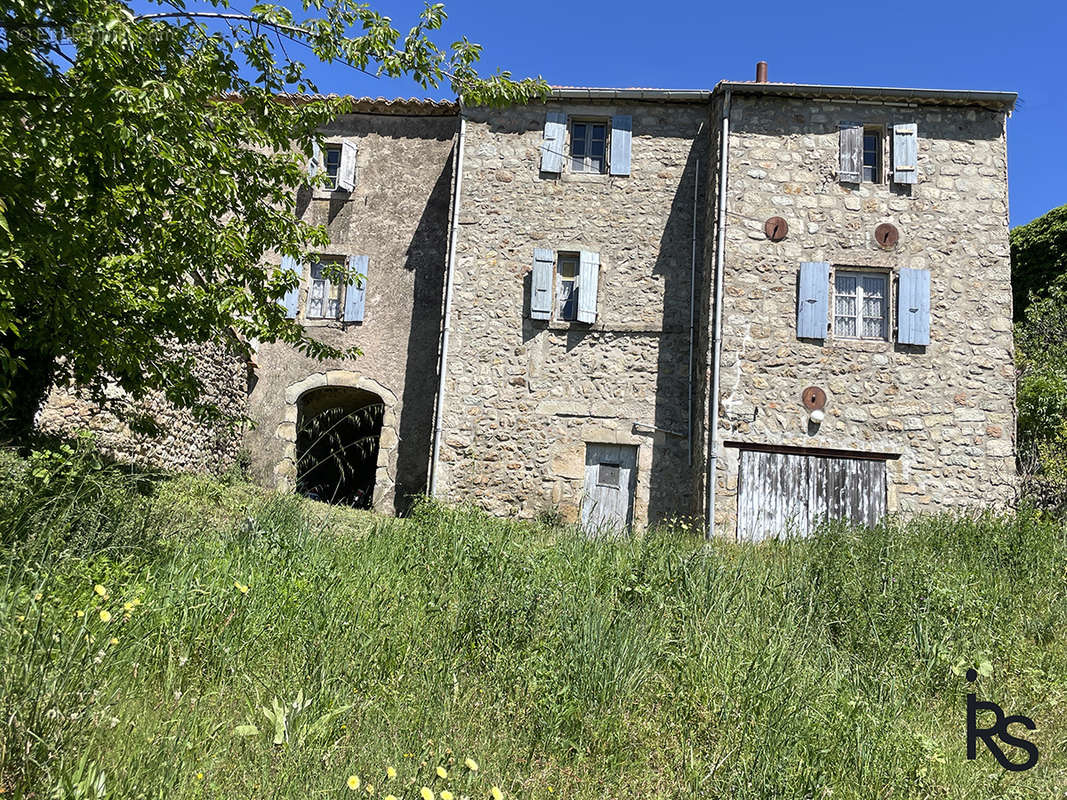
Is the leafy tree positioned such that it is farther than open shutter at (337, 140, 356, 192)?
No

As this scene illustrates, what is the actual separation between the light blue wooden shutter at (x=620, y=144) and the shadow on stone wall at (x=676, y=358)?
0.92 metres

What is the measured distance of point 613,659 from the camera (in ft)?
11.9

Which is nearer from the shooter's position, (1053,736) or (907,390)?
(1053,736)

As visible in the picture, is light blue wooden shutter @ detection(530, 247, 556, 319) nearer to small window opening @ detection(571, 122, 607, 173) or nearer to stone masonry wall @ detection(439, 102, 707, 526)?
stone masonry wall @ detection(439, 102, 707, 526)

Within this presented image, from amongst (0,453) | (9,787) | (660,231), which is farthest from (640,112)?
(9,787)

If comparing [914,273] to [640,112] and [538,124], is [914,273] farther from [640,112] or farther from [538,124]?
[538,124]

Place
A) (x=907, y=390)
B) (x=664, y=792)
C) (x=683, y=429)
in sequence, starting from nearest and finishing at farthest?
(x=664, y=792) → (x=907, y=390) → (x=683, y=429)

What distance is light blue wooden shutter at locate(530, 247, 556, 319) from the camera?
11.6 meters

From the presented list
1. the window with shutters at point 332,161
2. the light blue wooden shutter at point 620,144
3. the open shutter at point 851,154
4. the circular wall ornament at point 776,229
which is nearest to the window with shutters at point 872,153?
the open shutter at point 851,154

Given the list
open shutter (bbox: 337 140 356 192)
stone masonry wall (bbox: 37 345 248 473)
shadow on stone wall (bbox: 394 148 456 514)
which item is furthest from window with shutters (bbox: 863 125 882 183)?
stone masonry wall (bbox: 37 345 248 473)

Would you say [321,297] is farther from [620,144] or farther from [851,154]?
[851,154]

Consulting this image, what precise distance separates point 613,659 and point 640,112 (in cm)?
1043

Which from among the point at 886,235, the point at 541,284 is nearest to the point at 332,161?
the point at 541,284

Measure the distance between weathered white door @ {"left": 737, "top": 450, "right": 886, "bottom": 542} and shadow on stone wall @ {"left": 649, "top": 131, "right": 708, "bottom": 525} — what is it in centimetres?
82
